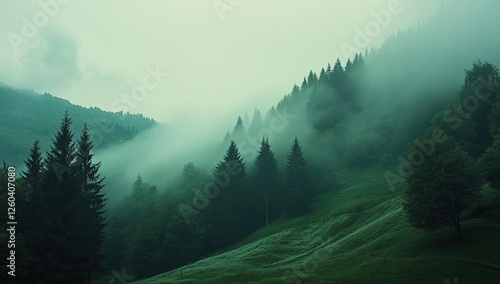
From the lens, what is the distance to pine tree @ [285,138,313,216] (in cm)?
11231

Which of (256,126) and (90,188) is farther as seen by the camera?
(256,126)

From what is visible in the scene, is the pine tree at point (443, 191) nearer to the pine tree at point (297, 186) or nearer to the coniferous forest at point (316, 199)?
the coniferous forest at point (316, 199)

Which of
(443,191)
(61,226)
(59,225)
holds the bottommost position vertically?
(443,191)

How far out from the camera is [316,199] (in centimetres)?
11594

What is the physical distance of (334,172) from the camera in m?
134

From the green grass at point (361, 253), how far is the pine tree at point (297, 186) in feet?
35.3

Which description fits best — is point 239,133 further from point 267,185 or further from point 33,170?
point 33,170

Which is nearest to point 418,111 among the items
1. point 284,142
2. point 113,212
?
point 284,142

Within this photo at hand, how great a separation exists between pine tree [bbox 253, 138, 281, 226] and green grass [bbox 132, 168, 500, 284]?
15970 mm

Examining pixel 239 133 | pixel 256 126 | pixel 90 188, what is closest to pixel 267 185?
pixel 90 188

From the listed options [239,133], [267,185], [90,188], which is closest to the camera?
[90,188]

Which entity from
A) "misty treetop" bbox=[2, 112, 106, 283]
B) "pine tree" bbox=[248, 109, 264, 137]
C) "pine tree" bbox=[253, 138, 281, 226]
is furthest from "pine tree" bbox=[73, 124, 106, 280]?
"pine tree" bbox=[248, 109, 264, 137]

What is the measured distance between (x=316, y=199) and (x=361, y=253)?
186 ft

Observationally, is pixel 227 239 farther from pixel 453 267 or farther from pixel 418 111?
pixel 418 111
